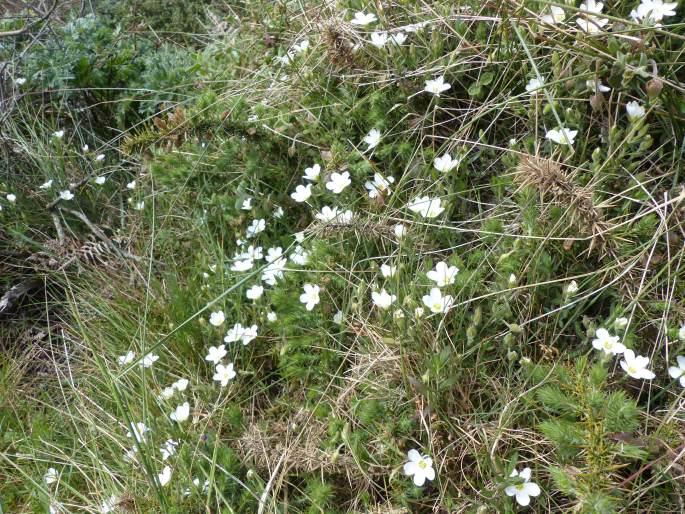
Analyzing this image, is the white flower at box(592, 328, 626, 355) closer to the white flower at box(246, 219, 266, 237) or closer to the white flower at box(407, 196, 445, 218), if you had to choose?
the white flower at box(407, 196, 445, 218)

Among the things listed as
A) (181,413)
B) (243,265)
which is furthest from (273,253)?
(181,413)

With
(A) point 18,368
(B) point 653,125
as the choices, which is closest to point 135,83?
(A) point 18,368

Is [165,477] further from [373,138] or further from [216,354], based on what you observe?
[373,138]

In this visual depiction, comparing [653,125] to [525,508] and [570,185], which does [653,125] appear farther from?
[525,508]

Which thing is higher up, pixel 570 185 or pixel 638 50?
pixel 638 50

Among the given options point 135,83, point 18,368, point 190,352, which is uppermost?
point 135,83

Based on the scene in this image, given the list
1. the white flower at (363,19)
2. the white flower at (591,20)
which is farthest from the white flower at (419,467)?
the white flower at (363,19)
